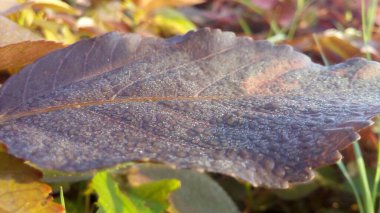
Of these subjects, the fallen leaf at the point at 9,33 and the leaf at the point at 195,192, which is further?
the leaf at the point at 195,192

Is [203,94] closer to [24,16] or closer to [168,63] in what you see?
[168,63]

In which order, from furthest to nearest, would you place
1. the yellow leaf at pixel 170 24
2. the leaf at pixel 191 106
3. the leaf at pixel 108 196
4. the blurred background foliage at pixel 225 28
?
1. the yellow leaf at pixel 170 24
2. the blurred background foliage at pixel 225 28
3. the leaf at pixel 108 196
4. the leaf at pixel 191 106

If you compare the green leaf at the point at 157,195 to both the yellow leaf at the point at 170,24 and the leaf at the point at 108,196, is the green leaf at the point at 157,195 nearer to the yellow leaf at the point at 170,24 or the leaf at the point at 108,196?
the leaf at the point at 108,196

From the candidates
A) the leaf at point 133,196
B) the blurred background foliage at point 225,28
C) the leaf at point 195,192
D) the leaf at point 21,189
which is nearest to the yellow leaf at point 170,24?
the blurred background foliage at point 225,28

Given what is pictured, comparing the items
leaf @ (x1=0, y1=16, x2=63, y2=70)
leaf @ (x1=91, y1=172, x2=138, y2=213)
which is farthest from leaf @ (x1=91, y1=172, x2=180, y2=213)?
leaf @ (x1=0, y1=16, x2=63, y2=70)

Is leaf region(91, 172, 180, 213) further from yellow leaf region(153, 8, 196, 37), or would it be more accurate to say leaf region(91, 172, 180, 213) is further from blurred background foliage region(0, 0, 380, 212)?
yellow leaf region(153, 8, 196, 37)

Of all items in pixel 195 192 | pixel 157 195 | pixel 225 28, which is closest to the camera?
pixel 157 195

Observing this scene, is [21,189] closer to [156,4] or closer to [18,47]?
[18,47]

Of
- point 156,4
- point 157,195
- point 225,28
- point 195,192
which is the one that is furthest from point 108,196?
point 225,28
